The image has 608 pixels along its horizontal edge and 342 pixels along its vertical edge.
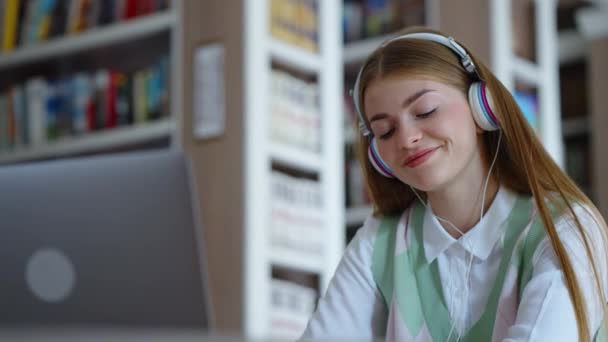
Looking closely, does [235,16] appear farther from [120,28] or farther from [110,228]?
[110,228]

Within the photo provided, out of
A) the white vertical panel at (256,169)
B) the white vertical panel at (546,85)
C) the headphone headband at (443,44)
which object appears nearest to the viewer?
the headphone headband at (443,44)

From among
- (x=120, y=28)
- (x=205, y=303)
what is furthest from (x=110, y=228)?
(x=120, y=28)

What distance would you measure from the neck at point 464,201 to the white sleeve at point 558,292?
0.46 ft

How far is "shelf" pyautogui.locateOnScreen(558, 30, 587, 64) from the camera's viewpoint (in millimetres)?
5148

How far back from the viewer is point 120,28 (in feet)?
12.6

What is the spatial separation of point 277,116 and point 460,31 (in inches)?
27.7

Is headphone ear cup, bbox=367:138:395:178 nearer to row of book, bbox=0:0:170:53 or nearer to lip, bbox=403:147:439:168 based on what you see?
lip, bbox=403:147:439:168

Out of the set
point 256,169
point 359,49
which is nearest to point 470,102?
point 256,169

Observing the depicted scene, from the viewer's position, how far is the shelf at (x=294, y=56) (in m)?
3.34

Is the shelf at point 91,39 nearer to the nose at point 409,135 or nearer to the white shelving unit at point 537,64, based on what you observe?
the white shelving unit at point 537,64

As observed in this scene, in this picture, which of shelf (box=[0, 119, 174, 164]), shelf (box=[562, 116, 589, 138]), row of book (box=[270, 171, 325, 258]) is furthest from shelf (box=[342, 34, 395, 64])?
shelf (box=[562, 116, 589, 138])

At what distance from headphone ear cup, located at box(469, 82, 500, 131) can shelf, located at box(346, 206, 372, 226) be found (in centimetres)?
248

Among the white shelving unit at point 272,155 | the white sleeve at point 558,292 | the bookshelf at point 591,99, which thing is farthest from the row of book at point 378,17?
the white sleeve at point 558,292

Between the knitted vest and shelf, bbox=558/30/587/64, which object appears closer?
the knitted vest
